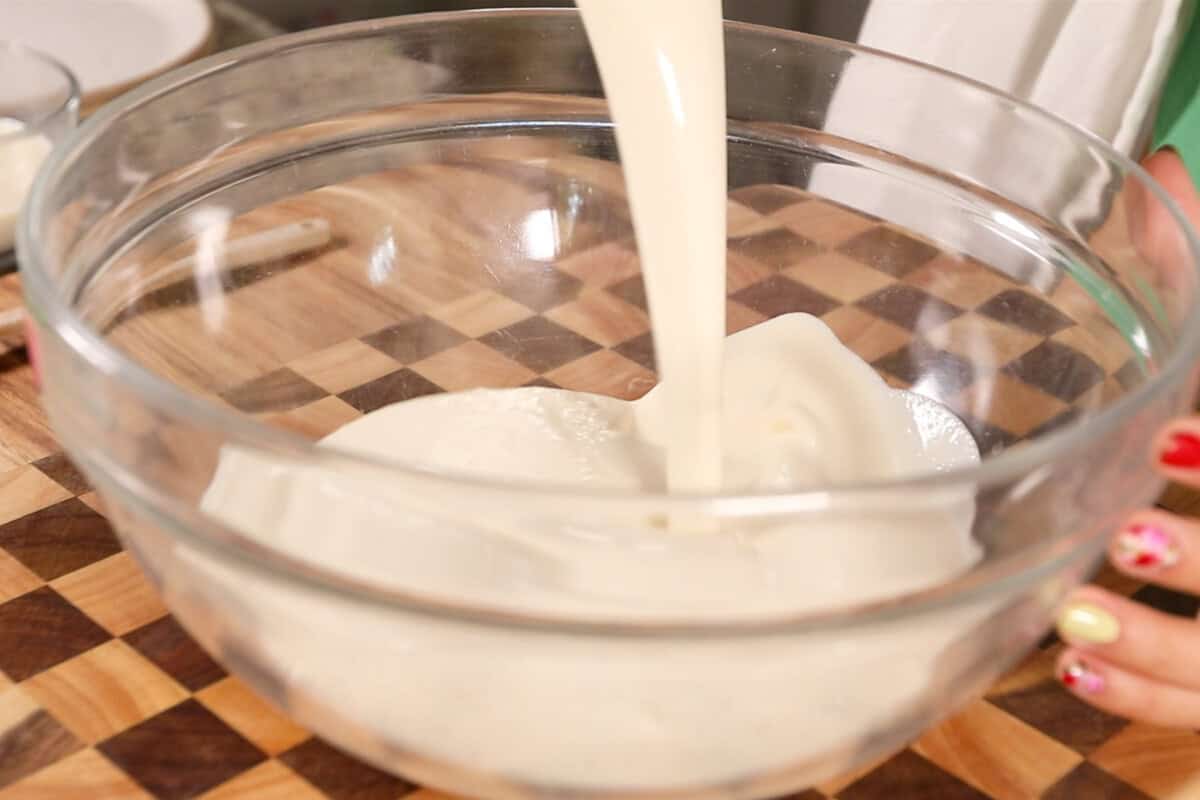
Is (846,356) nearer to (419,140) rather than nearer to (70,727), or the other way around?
(419,140)

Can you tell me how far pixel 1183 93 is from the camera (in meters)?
1.09

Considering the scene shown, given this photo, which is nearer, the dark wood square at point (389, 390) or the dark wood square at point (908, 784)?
the dark wood square at point (908, 784)

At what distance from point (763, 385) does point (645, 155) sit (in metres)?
0.15

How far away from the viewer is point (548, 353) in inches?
33.6

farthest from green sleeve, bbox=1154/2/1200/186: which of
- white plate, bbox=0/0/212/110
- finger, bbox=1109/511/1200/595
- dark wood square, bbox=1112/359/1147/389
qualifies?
white plate, bbox=0/0/212/110

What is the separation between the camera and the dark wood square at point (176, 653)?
62cm

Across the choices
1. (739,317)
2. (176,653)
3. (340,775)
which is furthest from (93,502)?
(739,317)

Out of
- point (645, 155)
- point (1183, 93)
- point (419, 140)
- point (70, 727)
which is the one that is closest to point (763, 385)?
point (645, 155)

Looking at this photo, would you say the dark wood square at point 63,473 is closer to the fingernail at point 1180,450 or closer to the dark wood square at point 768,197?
the dark wood square at point 768,197

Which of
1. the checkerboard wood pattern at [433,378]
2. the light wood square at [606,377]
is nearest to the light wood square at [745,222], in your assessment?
the checkerboard wood pattern at [433,378]

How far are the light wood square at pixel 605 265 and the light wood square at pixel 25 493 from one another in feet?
1.06

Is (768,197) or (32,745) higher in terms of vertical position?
(768,197)

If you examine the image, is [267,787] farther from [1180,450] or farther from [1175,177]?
[1175,177]

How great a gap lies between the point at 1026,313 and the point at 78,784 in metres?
0.54
